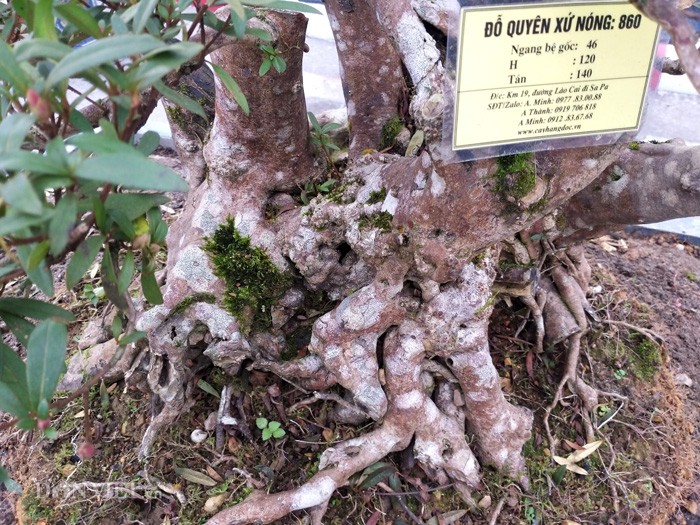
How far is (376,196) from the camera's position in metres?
1.29

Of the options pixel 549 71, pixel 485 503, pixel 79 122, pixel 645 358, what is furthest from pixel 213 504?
pixel 645 358

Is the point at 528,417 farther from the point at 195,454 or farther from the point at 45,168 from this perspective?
the point at 45,168

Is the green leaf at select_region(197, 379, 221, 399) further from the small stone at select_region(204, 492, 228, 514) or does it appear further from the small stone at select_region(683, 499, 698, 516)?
the small stone at select_region(683, 499, 698, 516)

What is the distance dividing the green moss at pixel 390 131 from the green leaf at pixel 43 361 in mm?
1210

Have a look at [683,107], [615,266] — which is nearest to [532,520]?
[615,266]

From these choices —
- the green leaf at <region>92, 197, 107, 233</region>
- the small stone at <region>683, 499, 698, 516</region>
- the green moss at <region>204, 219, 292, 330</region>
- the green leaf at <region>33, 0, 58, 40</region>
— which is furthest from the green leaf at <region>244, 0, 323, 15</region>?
the small stone at <region>683, 499, 698, 516</region>

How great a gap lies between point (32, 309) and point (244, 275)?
74cm

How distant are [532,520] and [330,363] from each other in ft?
2.37

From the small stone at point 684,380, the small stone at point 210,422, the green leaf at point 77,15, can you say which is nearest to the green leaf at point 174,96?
the green leaf at point 77,15

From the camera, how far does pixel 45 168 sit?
507 millimetres

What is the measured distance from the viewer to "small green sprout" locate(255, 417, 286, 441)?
5.01ft

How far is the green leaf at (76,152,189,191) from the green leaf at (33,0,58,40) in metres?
0.21

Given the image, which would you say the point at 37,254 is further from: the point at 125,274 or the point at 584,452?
the point at 584,452

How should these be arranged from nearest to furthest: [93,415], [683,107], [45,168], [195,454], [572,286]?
[45,168] < [195,454] < [93,415] < [572,286] < [683,107]
